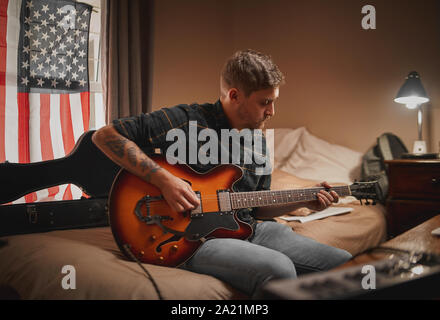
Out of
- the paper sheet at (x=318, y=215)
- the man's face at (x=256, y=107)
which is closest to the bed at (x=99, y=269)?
the paper sheet at (x=318, y=215)

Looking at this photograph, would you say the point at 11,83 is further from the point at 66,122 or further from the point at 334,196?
the point at 334,196

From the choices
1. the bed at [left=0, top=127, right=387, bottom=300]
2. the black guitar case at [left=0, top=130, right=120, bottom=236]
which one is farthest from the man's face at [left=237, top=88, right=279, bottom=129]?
the black guitar case at [left=0, top=130, right=120, bottom=236]

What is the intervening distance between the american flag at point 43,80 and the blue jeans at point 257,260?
58.3 inches

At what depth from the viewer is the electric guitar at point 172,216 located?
94 cm

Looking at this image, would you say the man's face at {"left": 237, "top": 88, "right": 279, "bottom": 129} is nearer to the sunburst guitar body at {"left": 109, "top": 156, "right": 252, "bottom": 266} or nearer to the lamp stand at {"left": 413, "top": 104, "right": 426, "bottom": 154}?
the sunburst guitar body at {"left": 109, "top": 156, "right": 252, "bottom": 266}

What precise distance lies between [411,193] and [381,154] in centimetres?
42

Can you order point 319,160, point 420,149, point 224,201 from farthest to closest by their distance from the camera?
1. point 319,160
2. point 420,149
3. point 224,201

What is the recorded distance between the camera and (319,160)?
2.45 meters

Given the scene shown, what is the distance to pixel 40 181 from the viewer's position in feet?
4.83

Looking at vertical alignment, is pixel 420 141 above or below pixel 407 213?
above

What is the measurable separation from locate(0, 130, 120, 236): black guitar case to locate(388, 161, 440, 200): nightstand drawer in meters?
1.67

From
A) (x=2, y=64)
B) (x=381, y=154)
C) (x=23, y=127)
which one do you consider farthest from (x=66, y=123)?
(x=381, y=154)

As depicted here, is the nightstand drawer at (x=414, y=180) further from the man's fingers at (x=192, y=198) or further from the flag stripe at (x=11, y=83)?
the flag stripe at (x=11, y=83)

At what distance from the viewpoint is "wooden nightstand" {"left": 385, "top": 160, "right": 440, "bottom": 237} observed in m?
1.83
